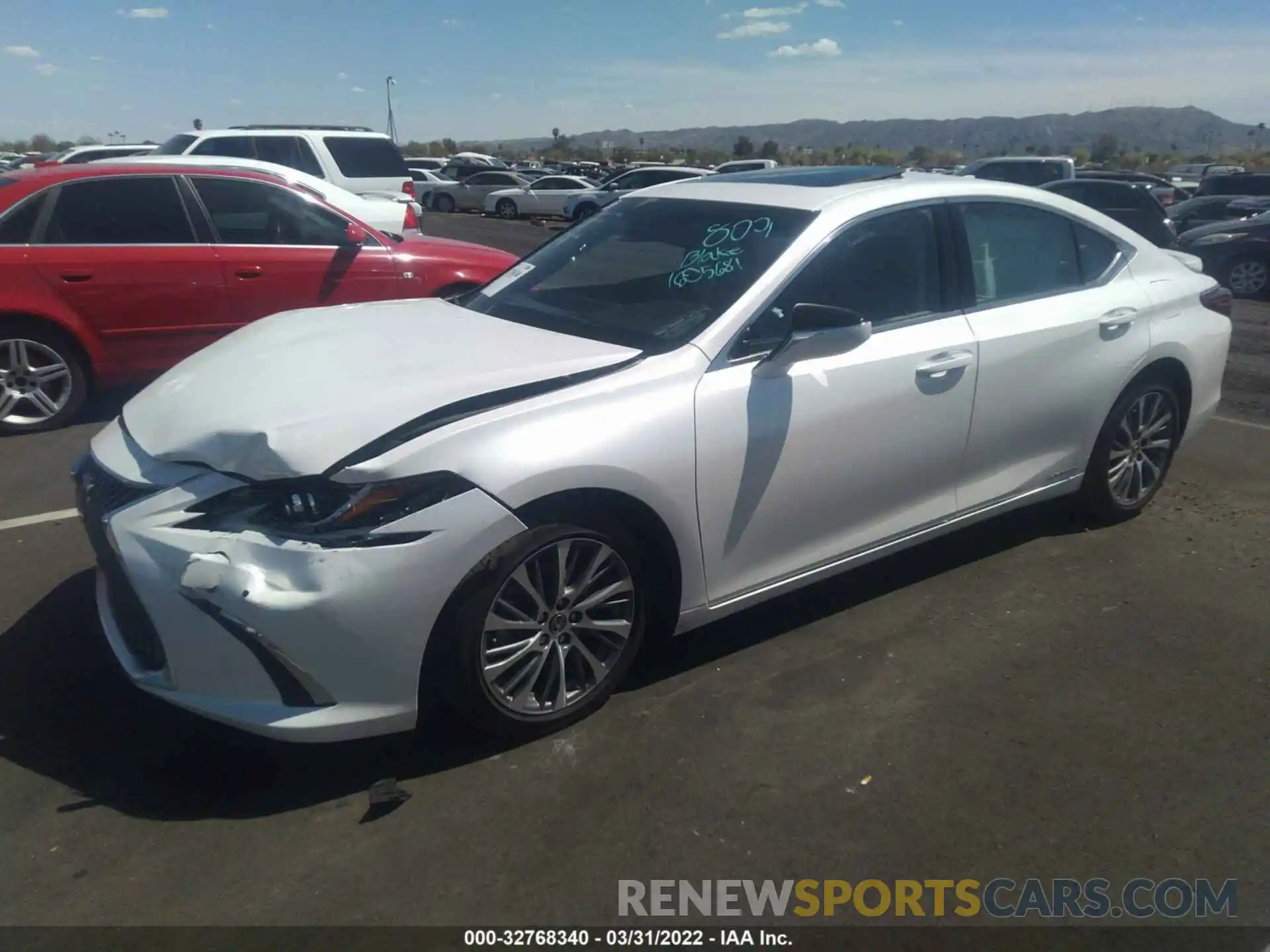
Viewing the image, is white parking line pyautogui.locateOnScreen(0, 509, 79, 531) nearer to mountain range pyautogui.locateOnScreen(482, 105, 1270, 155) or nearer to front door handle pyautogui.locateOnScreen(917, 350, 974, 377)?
front door handle pyautogui.locateOnScreen(917, 350, 974, 377)

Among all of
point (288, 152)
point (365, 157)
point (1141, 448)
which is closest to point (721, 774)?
point (1141, 448)

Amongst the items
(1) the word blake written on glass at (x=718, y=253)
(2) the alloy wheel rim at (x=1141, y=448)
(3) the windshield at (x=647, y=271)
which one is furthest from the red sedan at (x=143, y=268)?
(2) the alloy wheel rim at (x=1141, y=448)

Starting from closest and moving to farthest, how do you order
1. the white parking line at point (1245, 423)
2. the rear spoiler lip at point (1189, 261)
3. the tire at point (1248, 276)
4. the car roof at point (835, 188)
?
the car roof at point (835, 188)
the rear spoiler lip at point (1189, 261)
the white parking line at point (1245, 423)
the tire at point (1248, 276)

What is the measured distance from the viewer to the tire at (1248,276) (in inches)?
543

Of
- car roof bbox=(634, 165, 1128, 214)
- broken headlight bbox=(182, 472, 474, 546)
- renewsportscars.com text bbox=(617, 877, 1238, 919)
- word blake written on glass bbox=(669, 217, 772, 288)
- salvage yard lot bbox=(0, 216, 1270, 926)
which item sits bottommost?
renewsportscars.com text bbox=(617, 877, 1238, 919)

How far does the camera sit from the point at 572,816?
2955 mm

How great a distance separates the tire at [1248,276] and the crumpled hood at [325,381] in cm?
1338

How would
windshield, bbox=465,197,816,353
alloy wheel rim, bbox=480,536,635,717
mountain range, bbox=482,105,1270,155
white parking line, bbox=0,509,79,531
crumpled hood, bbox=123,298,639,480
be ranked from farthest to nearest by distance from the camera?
1. mountain range, bbox=482,105,1270,155
2. white parking line, bbox=0,509,79,531
3. windshield, bbox=465,197,816,353
4. alloy wheel rim, bbox=480,536,635,717
5. crumpled hood, bbox=123,298,639,480

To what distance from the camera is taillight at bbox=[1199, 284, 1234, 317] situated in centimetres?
517

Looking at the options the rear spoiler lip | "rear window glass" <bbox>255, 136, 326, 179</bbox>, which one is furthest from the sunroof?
"rear window glass" <bbox>255, 136, 326, 179</bbox>

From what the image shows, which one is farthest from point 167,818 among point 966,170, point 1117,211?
point 966,170

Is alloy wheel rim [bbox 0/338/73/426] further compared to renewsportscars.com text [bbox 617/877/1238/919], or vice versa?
alloy wheel rim [bbox 0/338/73/426]

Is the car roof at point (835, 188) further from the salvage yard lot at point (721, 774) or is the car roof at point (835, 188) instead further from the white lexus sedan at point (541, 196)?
the white lexus sedan at point (541, 196)

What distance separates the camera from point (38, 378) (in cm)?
648
